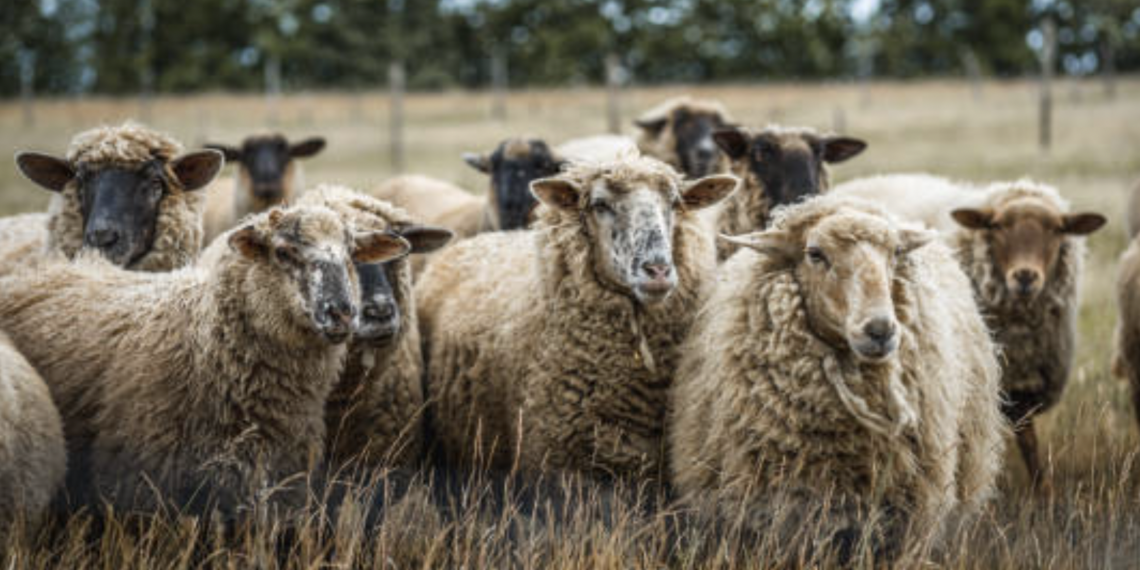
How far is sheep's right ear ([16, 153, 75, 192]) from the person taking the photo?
4637 mm

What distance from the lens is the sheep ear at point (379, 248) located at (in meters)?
3.60

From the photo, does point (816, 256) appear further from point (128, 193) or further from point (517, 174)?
point (128, 193)

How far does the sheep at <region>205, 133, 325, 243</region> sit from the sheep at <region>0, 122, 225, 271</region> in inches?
93.4

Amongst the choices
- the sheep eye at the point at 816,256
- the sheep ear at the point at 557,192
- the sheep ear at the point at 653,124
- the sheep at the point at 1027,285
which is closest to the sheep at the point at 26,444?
the sheep ear at the point at 557,192

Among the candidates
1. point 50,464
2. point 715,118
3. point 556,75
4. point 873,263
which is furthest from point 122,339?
point 556,75

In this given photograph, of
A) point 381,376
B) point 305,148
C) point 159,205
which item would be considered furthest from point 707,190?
point 305,148

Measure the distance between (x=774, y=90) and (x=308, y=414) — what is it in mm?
30522

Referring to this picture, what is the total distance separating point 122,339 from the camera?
3.66 metres

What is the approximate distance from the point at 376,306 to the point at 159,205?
5.74 ft

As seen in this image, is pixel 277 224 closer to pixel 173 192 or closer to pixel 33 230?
pixel 173 192

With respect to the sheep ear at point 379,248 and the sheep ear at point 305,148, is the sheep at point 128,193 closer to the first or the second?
the sheep ear at point 379,248

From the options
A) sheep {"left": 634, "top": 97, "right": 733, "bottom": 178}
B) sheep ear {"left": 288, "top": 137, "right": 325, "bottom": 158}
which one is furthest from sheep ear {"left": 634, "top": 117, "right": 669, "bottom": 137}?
sheep ear {"left": 288, "top": 137, "right": 325, "bottom": 158}

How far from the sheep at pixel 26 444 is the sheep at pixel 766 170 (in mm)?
3142

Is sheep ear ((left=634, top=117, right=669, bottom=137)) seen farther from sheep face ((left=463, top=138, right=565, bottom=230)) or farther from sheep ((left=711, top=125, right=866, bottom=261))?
sheep ((left=711, top=125, right=866, bottom=261))
